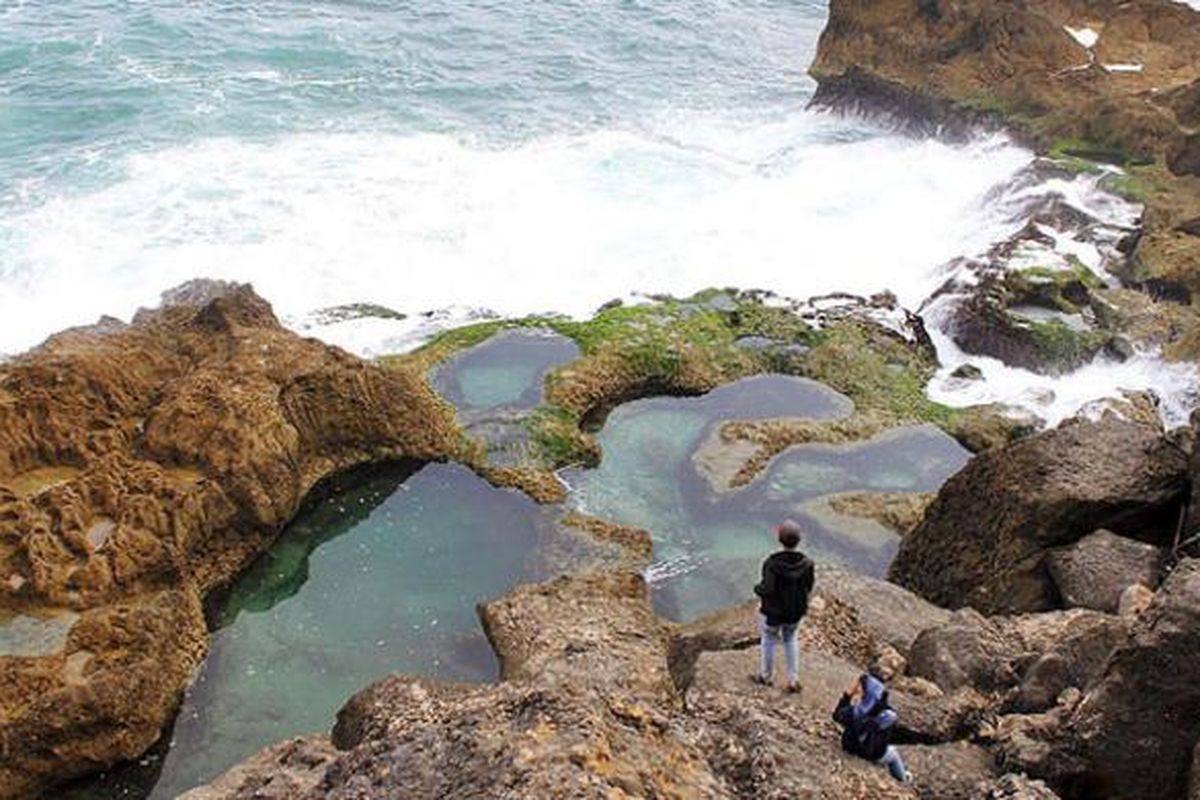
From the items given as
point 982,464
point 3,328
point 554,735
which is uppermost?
point 554,735

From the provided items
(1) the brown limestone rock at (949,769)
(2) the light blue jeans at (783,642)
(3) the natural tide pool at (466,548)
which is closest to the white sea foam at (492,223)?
(3) the natural tide pool at (466,548)

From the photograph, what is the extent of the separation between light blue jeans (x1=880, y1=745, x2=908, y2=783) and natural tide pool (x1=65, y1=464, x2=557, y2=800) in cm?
871

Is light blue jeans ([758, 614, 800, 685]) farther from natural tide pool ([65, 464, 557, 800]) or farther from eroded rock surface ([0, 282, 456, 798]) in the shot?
eroded rock surface ([0, 282, 456, 798])

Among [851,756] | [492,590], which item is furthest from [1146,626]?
[492,590]

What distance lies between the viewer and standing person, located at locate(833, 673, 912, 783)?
10.8 meters

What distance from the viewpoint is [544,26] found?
5731cm

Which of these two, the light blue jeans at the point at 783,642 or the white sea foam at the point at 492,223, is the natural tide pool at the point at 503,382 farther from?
the light blue jeans at the point at 783,642

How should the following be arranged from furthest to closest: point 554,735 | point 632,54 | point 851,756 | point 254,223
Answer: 1. point 632,54
2. point 254,223
3. point 851,756
4. point 554,735

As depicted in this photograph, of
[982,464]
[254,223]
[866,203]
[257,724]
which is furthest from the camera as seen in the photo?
[866,203]

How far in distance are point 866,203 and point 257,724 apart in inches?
1119

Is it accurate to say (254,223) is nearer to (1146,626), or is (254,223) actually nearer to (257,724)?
(257,724)

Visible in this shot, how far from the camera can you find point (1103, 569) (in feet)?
53.5

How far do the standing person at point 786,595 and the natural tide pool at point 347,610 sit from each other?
661 cm

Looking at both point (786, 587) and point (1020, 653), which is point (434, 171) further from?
point (786, 587)
